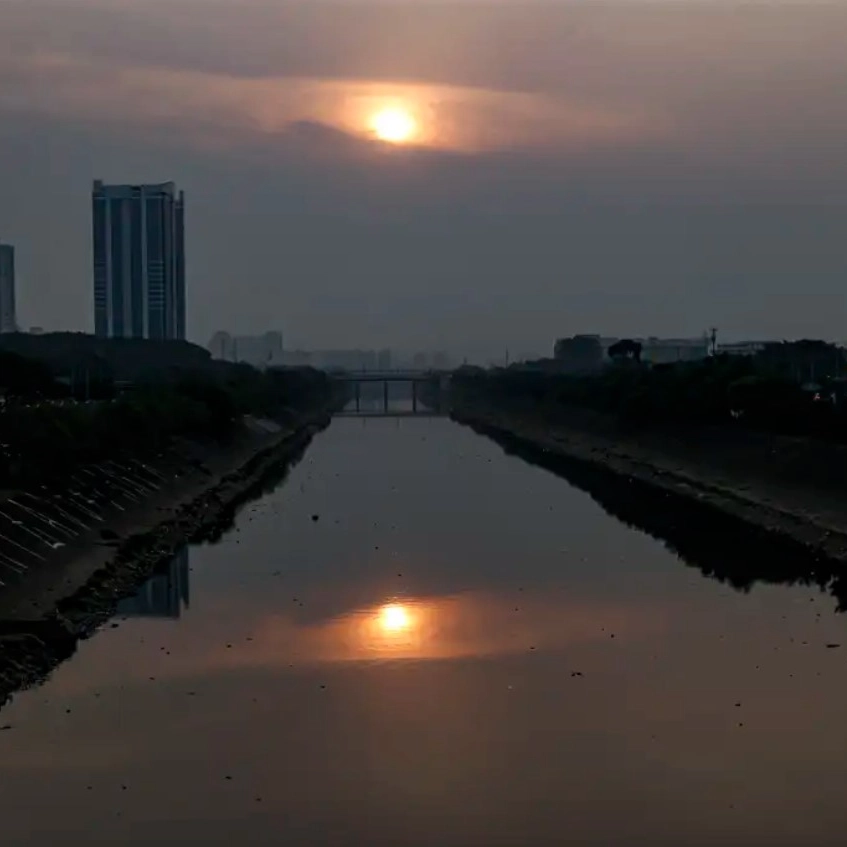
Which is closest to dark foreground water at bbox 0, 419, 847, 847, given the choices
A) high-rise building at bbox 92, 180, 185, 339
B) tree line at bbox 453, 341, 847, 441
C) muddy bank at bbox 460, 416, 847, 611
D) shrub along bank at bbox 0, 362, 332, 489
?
muddy bank at bbox 460, 416, 847, 611

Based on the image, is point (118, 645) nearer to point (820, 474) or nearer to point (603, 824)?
point (603, 824)

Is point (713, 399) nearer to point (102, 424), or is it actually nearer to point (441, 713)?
point (102, 424)

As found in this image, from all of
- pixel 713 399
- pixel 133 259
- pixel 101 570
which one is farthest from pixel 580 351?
pixel 101 570

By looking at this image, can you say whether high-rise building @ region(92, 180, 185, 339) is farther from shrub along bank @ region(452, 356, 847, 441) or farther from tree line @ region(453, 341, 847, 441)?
shrub along bank @ region(452, 356, 847, 441)

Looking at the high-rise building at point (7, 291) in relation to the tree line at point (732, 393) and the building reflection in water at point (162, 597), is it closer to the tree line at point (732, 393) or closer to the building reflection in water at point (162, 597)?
the tree line at point (732, 393)

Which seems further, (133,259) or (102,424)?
(133,259)

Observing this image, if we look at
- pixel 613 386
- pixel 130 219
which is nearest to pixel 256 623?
pixel 613 386

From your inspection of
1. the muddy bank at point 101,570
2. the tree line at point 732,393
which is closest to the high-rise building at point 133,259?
the tree line at point 732,393
